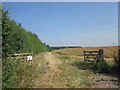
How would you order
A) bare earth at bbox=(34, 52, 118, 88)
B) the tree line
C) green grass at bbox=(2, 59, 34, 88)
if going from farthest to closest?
the tree line → bare earth at bbox=(34, 52, 118, 88) → green grass at bbox=(2, 59, 34, 88)

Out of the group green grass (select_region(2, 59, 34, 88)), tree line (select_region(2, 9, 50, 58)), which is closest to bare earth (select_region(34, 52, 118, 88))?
green grass (select_region(2, 59, 34, 88))

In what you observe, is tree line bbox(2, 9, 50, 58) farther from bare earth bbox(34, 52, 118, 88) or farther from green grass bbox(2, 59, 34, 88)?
bare earth bbox(34, 52, 118, 88)

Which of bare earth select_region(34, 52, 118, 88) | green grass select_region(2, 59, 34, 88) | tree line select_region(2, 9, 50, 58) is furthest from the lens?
tree line select_region(2, 9, 50, 58)

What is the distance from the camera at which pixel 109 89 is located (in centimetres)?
480

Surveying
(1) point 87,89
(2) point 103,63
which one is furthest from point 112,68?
(1) point 87,89

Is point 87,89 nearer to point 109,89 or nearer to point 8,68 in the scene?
point 109,89

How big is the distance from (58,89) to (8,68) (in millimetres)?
2026

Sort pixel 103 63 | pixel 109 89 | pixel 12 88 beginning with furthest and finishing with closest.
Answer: pixel 103 63 < pixel 109 89 < pixel 12 88

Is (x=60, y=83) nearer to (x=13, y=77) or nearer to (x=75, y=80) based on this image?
(x=75, y=80)

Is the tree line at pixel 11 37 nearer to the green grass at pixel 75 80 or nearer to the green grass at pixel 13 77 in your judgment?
the green grass at pixel 13 77

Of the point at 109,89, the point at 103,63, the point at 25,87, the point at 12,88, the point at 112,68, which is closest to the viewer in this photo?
the point at 12,88

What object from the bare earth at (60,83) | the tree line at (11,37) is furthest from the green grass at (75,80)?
the tree line at (11,37)

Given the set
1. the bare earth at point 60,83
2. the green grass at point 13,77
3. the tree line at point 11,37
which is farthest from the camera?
the tree line at point 11,37

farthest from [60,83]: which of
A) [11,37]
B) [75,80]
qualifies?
[11,37]
